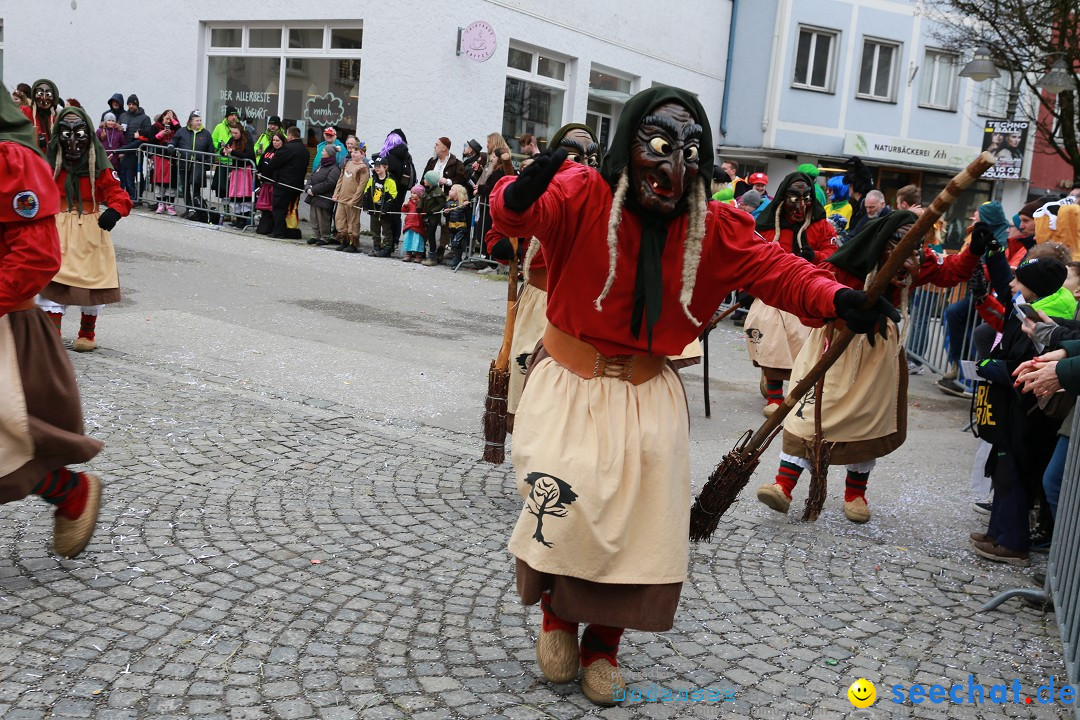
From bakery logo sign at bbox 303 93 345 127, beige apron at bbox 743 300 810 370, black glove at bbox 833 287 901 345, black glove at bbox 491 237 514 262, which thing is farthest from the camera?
bakery logo sign at bbox 303 93 345 127

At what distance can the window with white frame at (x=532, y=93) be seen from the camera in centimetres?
1922

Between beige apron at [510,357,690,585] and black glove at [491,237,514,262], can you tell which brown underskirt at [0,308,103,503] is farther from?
black glove at [491,237,514,262]

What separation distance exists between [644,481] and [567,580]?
16.8 inches

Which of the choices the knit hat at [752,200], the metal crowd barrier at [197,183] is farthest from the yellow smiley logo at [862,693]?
the metal crowd barrier at [197,183]

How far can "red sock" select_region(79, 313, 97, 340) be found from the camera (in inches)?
324

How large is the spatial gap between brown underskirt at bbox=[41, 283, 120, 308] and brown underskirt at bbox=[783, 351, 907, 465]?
17.4 ft

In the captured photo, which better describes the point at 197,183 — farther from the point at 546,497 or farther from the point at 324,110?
the point at 546,497

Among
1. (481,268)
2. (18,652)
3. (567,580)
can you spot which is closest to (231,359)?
A: (18,652)

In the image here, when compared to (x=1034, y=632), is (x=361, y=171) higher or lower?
higher

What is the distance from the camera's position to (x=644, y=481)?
355 centimetres

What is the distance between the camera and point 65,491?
4258mm

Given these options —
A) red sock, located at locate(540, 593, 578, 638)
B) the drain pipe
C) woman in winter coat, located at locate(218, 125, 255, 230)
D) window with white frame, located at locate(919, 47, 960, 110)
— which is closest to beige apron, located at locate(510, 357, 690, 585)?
red sock, located at locate(540, 593, 578, 638)

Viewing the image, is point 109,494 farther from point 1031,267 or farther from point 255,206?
point 255,206

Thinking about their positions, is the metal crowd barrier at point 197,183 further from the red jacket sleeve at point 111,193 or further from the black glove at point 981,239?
the black glove at point 981,239
